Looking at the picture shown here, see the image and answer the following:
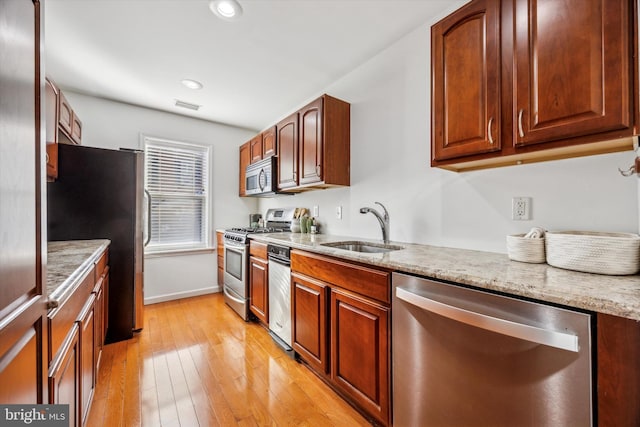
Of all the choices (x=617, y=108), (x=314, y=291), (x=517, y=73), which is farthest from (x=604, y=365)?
(x=314, y=291)

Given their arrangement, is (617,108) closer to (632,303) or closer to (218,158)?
(632,303)

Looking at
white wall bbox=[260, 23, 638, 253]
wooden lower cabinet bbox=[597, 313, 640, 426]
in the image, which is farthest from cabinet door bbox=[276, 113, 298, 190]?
wooden lower cabinet bbox=[597, 313, 640, 426]

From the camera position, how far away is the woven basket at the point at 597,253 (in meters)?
0.94

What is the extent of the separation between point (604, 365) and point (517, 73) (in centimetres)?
110

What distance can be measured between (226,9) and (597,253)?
7.46 feet

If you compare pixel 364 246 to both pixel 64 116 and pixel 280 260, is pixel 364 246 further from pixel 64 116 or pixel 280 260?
pixel 64 116

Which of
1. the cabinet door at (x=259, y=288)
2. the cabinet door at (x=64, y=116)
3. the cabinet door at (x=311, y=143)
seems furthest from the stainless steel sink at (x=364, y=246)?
the cabinet door at (x=64, y=116)

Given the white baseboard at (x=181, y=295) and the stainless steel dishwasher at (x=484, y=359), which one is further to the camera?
the white baseboard at (x=181, y=295)

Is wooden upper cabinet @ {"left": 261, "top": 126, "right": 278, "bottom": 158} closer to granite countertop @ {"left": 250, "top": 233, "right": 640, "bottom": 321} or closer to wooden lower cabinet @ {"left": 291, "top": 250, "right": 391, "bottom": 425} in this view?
wooden lower cabinet @ {"left": 291, "top": 250, "right": 391, "bottom": 425}

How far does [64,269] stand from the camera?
3.86 feet

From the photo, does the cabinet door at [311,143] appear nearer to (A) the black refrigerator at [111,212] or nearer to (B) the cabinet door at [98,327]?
(A) the black refrigerator at [111,212]

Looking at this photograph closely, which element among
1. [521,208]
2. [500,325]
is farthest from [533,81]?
[500,325]

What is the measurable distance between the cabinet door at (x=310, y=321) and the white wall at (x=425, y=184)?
760 millimetres

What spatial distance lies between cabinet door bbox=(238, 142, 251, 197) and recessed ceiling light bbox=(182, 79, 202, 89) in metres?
1.08
